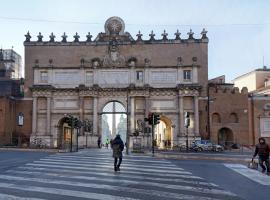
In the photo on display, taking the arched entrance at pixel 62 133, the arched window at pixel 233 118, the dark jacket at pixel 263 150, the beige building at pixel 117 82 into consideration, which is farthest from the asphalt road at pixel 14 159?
the arched window at pixel 233 118

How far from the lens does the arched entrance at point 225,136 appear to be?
5294 centimetres

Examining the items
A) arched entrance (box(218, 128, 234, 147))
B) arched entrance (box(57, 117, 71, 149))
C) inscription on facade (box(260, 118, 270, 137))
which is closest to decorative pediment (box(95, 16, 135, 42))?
arched entrance (box(57, 117, 71, 149))

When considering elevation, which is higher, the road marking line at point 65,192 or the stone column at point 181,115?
the stone column at point 181,115

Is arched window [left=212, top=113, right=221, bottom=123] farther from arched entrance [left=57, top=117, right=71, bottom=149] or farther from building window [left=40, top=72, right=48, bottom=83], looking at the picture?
building window [left=40, top=72, right=48, bottom=83]

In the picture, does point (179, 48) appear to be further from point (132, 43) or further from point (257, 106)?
point (257, 106)

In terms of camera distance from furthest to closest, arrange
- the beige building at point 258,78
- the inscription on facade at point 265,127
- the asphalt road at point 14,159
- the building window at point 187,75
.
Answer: the beige building at point 258,78 < the inscription on facade at point 265,127 < the building window at point 187,75 < the asphalt road at point 14,159

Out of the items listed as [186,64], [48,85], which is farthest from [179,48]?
[48,85]

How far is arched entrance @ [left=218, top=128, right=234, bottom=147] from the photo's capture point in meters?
52.9

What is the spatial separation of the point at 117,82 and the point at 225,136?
597 inches

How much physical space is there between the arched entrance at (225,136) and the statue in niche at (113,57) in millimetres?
15050

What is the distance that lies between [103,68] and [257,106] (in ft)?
65.5

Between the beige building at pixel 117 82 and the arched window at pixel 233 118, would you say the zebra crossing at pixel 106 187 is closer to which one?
the beige building at pixel 117 82

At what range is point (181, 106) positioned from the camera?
52.5m

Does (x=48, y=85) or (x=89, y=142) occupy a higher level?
(x=48, y=85)
